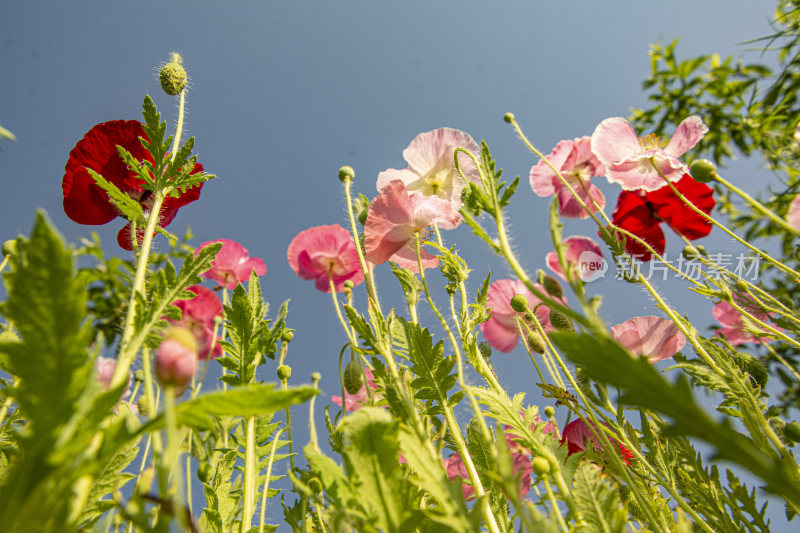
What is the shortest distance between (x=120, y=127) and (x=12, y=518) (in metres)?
0.81

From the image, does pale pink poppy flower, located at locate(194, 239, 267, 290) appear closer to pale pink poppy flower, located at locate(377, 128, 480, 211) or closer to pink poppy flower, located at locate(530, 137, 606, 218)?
pale pink poppy flower, located at locate(377, 128, 480, 211)

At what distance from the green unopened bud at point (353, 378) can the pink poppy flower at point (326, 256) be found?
636 millimetres

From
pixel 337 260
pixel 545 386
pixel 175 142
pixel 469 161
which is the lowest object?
pixel 545 386

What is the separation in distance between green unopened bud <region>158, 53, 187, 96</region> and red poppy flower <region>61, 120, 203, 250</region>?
0.32 feet

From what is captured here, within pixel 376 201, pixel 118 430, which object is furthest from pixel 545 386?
pixel 118 430

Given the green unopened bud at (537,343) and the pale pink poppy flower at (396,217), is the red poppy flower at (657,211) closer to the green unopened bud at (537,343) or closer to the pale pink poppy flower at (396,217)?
the green unopened bud at (537,343)

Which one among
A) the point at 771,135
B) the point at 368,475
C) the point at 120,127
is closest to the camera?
the point at 368,475

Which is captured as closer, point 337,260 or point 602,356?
point 602,356

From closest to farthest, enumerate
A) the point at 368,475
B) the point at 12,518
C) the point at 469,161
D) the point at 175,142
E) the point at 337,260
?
the point at 12,518 → the point at 368,475 → the point at 175,142 → the point at 469,161 → the point at 337,260

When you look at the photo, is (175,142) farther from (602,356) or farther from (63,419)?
(602,356)

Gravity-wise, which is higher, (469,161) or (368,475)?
(469,161)

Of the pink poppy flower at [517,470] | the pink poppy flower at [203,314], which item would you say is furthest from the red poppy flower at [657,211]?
the pink poppy flower at [203,314]

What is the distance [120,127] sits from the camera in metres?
0.92

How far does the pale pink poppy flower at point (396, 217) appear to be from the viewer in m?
1.12
